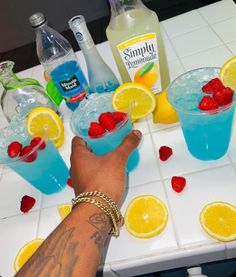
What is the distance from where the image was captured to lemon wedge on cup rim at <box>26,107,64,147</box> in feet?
2.69

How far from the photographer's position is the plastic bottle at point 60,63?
0.90 meters

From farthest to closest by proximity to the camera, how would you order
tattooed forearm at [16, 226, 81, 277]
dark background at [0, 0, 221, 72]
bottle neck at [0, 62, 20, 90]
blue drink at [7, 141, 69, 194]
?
dark background at [0, 0, 221, 72]
bottle neck at [0, 62, 20, 90]
blue drink at [7, 141, 69, 194]
tattooed forearm at [16, 226, 81, 277]

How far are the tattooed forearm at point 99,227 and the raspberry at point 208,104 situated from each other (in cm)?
31

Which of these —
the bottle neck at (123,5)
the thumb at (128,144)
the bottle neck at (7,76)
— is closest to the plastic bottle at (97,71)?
the bottle neck at (123,5)

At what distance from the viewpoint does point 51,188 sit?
796mm

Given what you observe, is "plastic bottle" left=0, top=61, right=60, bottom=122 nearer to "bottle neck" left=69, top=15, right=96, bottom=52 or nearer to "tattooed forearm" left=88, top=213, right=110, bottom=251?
"bottle neck" left=69, top=15, right=96, bottom=52

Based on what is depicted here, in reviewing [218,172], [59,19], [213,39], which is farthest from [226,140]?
[59,19]

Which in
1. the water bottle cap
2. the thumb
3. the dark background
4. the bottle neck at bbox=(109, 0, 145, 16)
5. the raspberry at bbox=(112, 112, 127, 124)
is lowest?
the dark background

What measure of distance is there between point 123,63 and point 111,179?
39cm

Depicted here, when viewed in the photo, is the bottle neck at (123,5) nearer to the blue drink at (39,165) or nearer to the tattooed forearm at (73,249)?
the blue drink at (39,165)

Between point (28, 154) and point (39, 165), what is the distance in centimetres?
6

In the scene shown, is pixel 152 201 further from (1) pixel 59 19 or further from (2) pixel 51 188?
(1) pixel 59 19

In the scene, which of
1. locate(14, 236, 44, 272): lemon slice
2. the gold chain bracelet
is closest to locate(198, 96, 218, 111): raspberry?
the gold chain bracelet

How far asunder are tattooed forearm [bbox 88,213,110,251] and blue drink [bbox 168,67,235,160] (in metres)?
0.28
